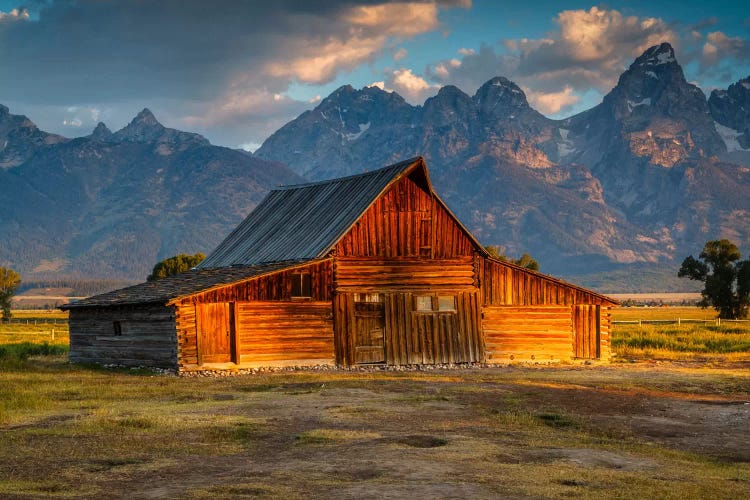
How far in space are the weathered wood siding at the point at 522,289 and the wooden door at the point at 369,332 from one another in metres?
5.27

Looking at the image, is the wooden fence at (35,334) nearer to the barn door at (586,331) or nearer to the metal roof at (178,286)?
the metal roof at (178,286)

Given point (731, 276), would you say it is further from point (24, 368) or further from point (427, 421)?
point (427, 421)

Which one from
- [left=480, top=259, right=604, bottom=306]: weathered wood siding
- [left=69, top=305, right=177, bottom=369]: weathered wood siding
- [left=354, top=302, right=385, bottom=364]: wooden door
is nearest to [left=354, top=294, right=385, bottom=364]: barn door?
[left=354, top=302, right=385, bottom=364]: wooden door

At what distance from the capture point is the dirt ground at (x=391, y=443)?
643 inches

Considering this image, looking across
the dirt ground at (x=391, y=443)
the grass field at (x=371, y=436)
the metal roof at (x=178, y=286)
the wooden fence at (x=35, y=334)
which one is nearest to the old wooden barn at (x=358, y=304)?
the metal roof at (x=178, y=286)

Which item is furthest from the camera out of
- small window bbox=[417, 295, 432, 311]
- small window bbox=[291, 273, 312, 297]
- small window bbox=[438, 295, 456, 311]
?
small window bbox=[438, 295, 456, 311]

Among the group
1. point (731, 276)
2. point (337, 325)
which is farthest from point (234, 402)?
point (731, 276)

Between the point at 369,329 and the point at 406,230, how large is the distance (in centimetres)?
466

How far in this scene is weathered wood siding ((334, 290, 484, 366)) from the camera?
144 ft

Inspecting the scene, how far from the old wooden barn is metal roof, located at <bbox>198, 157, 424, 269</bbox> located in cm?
11

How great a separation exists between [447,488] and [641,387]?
788 inches

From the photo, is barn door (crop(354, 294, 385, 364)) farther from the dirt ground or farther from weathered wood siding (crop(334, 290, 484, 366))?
the dirt ground

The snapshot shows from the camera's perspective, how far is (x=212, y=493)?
15.7 meters

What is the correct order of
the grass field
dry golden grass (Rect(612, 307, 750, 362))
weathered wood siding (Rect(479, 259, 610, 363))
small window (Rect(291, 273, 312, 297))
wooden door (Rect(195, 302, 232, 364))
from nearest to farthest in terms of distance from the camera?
the grass field
wooden door (Rect(195, 302, 232, 364))
small window (Rect(291, 273, 312, 297))
weathered wood siding (Rect(479, 259, 610, 363))
dry golden grass (Rect(612, 307, 750, 362))
